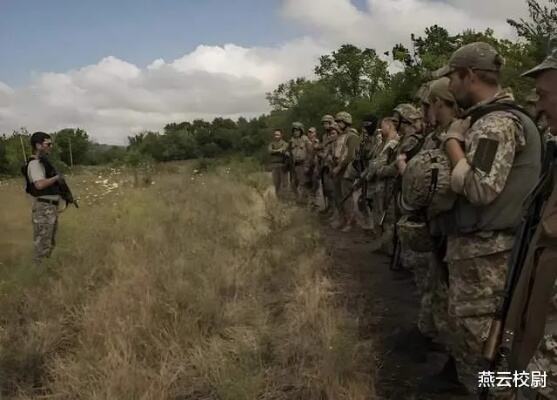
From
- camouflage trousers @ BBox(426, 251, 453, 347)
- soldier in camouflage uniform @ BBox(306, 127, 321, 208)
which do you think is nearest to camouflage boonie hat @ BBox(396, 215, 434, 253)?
camouflage trousers @ BBox(426, 251, 453, 347)

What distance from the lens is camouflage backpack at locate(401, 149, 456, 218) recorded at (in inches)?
118

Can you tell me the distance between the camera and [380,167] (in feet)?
23.7

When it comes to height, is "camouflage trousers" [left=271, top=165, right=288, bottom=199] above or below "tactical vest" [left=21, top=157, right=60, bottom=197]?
below

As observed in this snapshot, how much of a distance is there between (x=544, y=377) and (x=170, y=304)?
12.0 ft

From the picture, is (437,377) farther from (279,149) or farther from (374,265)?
(279,149)

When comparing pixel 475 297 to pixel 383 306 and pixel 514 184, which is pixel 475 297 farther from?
pixel 383 306

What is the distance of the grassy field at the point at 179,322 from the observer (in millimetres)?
3729

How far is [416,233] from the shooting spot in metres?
3.60

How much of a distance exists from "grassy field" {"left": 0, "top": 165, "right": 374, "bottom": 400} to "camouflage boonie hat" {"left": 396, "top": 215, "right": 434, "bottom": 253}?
2.84 feet

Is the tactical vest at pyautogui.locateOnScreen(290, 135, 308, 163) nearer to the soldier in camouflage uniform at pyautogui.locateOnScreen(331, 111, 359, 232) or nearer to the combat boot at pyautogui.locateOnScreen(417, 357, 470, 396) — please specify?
the soldier in camouflage uniform at pyautogui.locateOnScreen(331, 111, 359, 232)

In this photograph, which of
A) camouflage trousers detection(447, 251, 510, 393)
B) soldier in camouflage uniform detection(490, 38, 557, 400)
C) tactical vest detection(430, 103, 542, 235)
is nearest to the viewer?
soldier in camouflage uniform detection(490, 38, 557, 400)

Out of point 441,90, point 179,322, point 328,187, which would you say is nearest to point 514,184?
point 441,90

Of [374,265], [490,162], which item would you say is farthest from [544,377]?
[374,265]

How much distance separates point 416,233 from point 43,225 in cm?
536
